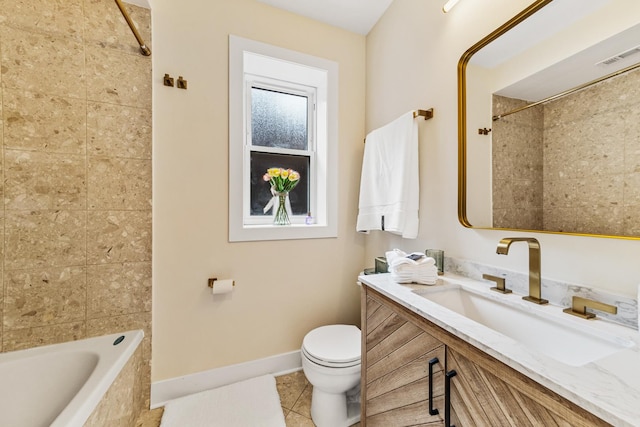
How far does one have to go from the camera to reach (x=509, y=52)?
1.04 meters

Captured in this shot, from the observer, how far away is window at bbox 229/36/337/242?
64.6 inches

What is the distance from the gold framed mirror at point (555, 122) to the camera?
74 cm

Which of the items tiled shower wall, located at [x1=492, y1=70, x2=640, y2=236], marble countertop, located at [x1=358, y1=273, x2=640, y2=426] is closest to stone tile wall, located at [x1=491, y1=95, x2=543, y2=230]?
tiled shower wall, located at [x1=492, y1=70, x2=640, y2=236]

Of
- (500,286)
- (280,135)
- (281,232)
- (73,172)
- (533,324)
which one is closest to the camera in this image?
(533,324)

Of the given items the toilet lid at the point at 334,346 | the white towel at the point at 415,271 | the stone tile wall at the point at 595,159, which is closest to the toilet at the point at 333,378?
the toilet lid at the point at 334,346

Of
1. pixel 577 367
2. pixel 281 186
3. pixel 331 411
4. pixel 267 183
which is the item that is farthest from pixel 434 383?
pixel 267 183

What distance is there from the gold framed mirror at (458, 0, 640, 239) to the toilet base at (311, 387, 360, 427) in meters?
1.12

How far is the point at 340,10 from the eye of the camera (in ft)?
5.79

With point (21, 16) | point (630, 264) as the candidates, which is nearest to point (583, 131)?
point (630, 264)

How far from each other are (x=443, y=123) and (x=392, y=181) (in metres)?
0.41

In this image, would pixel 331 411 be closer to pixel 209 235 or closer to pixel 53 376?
pixel 209 235

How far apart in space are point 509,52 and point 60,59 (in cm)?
212

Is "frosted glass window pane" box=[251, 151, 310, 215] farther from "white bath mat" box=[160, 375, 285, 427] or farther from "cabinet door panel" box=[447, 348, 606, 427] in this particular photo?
"cabinet door panel" box=[447, 348, 606, 427]

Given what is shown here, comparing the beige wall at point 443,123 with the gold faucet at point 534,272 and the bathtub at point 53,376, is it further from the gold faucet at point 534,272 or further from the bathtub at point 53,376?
the bathtub at point 53,376
